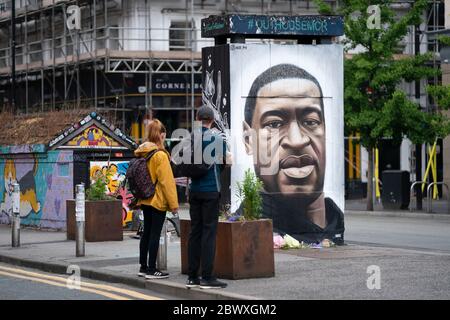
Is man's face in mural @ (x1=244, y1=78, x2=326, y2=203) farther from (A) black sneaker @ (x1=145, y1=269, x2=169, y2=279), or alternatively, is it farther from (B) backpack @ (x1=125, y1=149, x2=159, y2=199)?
(A) black sneaker @ (x1=145, y1=269, x2=169, y2=279)

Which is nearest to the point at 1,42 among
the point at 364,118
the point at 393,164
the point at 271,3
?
the point at 271,3

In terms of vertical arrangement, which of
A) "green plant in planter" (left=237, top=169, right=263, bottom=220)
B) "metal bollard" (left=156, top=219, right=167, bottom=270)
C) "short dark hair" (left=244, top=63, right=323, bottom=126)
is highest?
"short dark hair" (left=244, top=63, right=323, bottom=126)

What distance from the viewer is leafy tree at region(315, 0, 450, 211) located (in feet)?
109

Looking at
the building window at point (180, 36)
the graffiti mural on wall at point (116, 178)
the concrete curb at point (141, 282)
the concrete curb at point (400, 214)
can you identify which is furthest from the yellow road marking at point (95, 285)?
the building window at point (180, 36)

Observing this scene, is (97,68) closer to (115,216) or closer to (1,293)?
(115,216)

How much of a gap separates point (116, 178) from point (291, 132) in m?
6.32

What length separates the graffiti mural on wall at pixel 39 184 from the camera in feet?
73.5

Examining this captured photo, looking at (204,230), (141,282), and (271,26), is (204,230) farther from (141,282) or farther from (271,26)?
(271,26)

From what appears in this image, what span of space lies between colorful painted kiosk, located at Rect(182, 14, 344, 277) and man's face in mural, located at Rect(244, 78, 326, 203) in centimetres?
2

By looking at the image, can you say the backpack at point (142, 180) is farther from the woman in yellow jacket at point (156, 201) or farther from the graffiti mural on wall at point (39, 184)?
the graffiti mural on wall at point (39, 184)

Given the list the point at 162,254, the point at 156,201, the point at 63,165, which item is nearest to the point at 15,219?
the point at 63,165

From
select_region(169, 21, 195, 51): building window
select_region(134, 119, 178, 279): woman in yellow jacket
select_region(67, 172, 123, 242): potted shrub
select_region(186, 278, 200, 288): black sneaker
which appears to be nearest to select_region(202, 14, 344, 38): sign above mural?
select_region(67, 172, 123, 242): potted shrub

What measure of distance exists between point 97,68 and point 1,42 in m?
11.0

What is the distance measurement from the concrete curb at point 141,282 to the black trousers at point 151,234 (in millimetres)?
266
